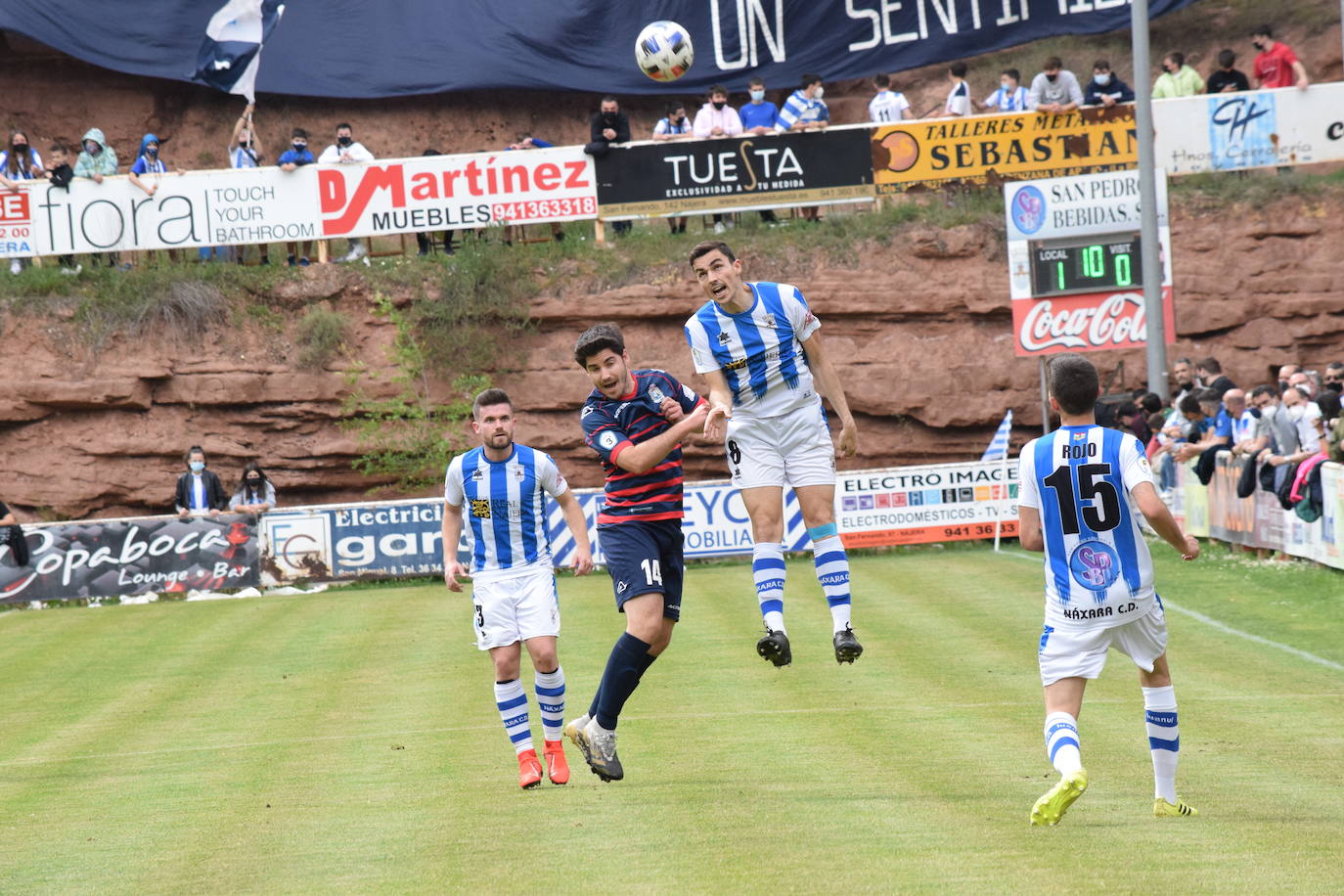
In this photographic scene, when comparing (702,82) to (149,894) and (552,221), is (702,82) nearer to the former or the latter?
(552,221)

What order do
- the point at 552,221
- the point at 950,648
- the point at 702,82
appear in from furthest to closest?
the point at 702,82
the point at 552,221
the point at 950,648

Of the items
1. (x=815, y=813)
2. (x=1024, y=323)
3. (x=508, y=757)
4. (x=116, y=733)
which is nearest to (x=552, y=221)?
(x=1024, y=323)

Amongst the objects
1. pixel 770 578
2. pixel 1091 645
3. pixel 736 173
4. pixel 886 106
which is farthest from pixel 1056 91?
pixel 1091 645

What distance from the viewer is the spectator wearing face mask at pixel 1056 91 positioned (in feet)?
94.8

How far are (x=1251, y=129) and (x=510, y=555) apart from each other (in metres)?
23.6

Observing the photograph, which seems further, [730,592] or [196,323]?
[196,323]

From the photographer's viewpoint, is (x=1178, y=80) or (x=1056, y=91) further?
(x=1178, y=80)

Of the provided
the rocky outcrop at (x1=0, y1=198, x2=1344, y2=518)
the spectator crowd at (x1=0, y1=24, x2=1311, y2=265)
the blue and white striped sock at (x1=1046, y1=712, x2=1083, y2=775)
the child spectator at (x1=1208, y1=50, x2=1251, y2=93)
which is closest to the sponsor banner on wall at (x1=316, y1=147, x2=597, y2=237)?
the spectator crowd at (x1=0, y1=24, x2=1311, y2=265)

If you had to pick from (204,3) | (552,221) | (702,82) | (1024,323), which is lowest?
(1024,323)

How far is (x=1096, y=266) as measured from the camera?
81.8 ft

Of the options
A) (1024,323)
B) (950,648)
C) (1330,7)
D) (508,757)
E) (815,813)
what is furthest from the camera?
(1330,7)

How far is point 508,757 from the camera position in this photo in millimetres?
11094

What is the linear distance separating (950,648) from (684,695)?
3.35m

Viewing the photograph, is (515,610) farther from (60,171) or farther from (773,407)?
(60,171)
